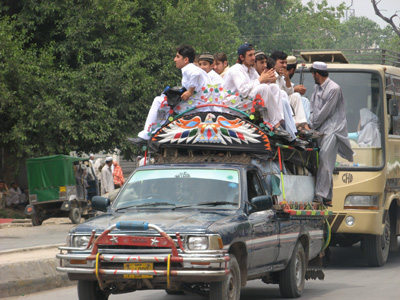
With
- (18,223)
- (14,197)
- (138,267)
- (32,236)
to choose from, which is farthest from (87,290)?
(14,197)

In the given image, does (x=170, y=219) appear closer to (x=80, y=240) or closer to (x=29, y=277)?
(x=80, y=240)

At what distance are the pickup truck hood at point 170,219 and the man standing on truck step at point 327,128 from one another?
3359 mm

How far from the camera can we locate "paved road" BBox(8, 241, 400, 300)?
10609 mm

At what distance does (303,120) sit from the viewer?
12.3 meters

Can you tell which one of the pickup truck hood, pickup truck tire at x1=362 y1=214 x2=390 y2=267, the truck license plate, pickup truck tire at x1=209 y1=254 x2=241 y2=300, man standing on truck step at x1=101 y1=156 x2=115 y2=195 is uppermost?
the pickup truck hood

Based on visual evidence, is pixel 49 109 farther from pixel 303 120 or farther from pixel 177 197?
pixel 177 197

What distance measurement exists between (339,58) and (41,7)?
1396 cm

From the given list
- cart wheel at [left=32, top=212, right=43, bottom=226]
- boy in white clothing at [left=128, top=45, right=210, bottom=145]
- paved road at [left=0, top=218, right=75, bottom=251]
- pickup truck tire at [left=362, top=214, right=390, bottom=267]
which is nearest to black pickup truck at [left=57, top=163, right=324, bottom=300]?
boy in white clothing at [left=128, top=45, right=210, bottom=145]

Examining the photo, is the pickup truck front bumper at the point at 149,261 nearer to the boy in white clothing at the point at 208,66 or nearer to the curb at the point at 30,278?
the curb at the point at 30,278

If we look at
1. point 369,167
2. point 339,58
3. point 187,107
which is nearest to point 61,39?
point 339,58

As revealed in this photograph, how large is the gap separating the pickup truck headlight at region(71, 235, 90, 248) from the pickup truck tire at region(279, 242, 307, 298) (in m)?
2.95

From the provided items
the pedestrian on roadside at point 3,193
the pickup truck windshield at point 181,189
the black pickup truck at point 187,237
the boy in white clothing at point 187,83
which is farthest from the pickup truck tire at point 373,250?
the pedestrian on roadside at point 3,193

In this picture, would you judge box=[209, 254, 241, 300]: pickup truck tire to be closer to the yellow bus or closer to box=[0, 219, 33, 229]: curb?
the yellow bus

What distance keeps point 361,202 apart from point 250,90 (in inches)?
155
